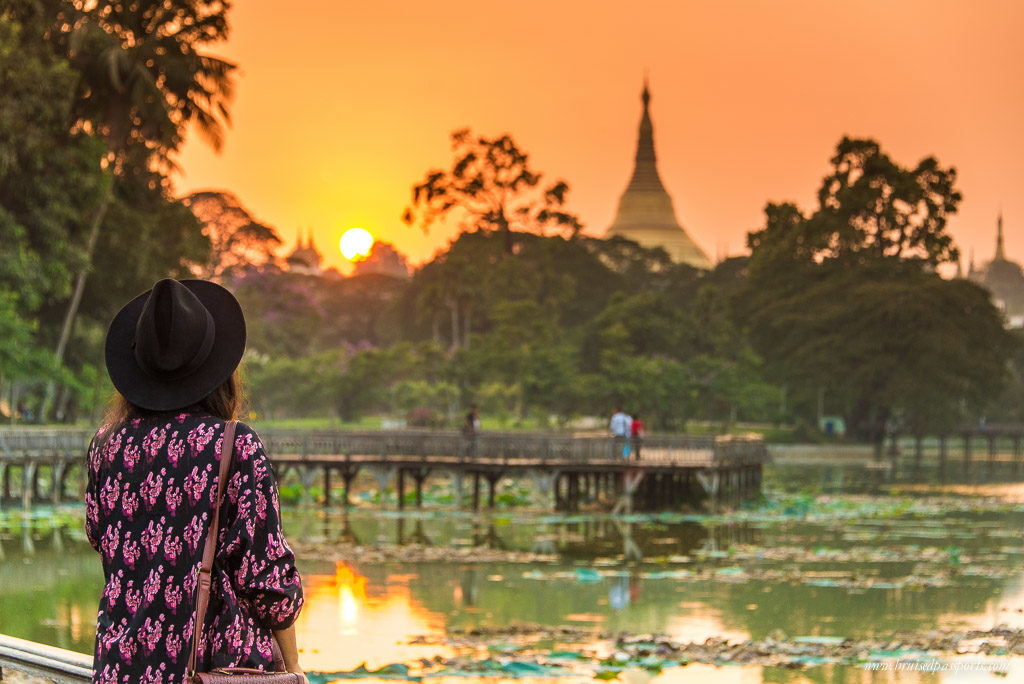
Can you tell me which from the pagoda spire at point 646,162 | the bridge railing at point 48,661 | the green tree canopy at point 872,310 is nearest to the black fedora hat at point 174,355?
the bridge railing at point 48,661

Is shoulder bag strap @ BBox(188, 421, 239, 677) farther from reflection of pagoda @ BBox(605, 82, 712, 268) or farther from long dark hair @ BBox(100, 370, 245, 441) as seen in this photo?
reflection of pagoda @ BBox(605, 82, 712, 268)

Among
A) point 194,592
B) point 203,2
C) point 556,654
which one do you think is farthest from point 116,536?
point 203,2

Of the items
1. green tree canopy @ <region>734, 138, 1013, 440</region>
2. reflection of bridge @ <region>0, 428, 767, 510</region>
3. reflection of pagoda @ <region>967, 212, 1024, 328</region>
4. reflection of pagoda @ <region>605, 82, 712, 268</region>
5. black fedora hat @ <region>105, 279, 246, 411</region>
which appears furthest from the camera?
reflection of pagoda @ <region>967, 212, 1024, 328</region>

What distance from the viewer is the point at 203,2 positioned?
39.7 meters

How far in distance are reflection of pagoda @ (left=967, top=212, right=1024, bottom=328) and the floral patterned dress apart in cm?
17070

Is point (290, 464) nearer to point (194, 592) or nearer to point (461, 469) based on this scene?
point (461, 469)

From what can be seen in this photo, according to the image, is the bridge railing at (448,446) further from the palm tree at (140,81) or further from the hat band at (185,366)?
the hat band at (185,366)

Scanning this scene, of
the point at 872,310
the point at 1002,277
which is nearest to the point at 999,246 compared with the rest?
the point at 1002,277

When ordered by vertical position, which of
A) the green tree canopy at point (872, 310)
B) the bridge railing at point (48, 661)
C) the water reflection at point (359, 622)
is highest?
the green tree canopy at point (872, 310)

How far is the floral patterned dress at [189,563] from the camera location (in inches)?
139

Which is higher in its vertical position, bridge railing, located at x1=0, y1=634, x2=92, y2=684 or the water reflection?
bridge railing, located at x1=0, y1=634, x2=92, y2=684

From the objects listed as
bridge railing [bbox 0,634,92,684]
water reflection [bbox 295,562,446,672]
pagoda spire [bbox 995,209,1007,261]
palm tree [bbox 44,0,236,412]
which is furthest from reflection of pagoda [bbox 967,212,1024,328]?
bridge railing [bbox 0,634,92,684]

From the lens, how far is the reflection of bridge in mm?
31078

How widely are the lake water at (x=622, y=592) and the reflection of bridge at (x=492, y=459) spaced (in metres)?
1.08
